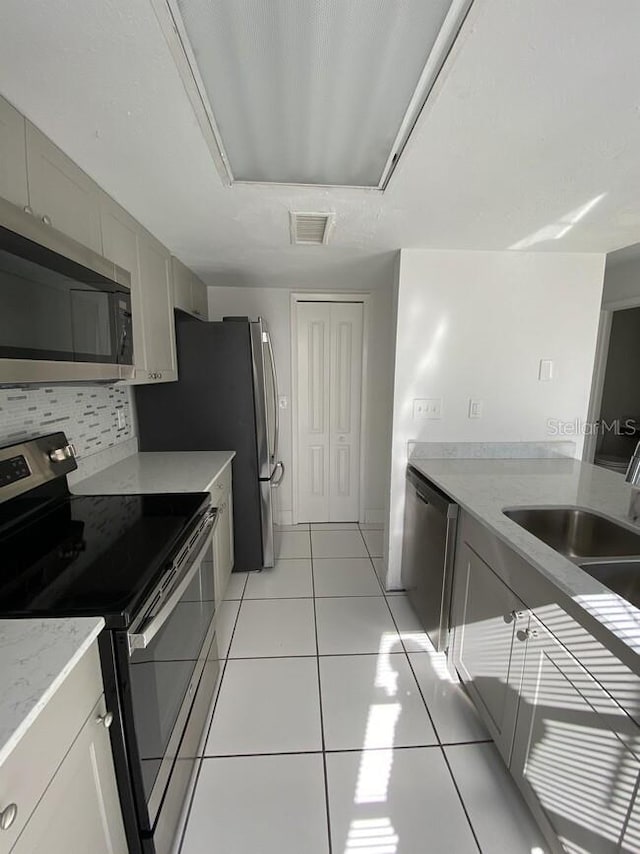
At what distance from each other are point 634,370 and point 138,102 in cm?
483

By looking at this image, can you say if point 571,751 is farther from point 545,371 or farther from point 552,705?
point 545,371

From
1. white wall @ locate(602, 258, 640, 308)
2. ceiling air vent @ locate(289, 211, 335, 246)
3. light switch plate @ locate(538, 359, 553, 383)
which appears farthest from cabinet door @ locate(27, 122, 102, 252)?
white wall @ locate(602, 258, 640, 308)

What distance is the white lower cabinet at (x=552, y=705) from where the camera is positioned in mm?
871

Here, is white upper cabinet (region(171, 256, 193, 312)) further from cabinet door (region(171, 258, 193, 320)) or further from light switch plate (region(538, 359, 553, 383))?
light switch plate (region(538, 359, 553, 383))

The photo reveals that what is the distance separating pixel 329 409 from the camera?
3395 millimetres

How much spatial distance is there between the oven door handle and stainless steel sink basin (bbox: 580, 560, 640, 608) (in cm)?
125

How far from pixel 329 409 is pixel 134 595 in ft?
8.53

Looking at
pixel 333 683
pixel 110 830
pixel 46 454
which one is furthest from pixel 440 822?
pixel 46 454

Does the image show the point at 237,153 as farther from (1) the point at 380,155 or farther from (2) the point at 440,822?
(2) the point at 440,822

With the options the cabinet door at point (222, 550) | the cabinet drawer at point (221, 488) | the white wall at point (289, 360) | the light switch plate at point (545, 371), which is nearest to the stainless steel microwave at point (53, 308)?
the cabinet drawer at point (221, 488)

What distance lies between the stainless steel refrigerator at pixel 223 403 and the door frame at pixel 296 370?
70 cm

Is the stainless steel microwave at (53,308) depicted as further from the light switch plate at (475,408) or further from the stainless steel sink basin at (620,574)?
the light switch plate at (475,408)

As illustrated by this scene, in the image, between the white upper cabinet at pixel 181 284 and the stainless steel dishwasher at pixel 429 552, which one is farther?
the white upper cabinet at pixel 181 284

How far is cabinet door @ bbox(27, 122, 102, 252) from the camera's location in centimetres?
106
